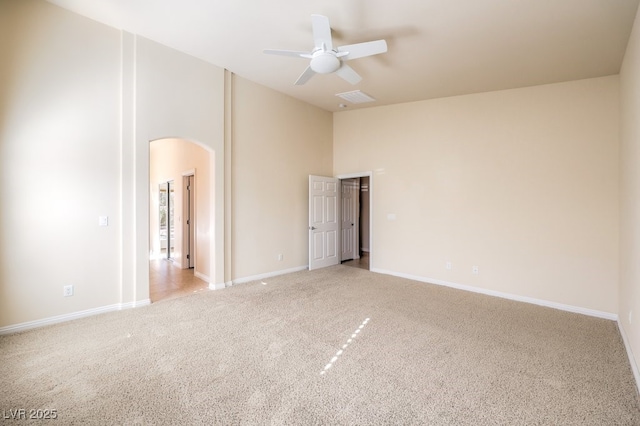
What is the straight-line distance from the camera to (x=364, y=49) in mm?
2965

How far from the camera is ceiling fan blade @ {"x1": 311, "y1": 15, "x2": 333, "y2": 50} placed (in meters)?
2.60

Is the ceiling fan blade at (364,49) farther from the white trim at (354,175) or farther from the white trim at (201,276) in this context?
the white trim at (201,276)

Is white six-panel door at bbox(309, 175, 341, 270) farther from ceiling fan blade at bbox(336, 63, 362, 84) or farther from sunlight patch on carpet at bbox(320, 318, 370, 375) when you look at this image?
sunlight patch on carpet at bbox(320, 318, 370, 375)

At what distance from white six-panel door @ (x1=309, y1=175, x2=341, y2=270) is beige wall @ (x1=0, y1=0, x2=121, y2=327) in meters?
3.32

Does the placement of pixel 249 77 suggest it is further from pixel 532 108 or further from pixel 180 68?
pixel 532 108

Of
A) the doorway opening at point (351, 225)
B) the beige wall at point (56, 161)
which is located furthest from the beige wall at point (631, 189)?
the beige wall at point (56, 161)

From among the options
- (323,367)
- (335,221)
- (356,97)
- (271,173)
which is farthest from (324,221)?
(323,367)

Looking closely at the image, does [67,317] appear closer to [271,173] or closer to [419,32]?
[271,173]

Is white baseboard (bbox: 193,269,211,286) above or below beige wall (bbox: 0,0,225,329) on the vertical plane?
below

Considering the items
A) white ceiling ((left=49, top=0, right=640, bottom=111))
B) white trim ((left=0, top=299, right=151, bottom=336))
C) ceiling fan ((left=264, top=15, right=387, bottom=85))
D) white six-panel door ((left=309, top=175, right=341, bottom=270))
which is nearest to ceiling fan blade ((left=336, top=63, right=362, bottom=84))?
ceiling fan ((left=264, top=15, right=387, bottom=85))

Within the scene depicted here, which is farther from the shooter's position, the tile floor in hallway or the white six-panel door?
the white six-panel door

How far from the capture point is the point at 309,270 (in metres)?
5.98

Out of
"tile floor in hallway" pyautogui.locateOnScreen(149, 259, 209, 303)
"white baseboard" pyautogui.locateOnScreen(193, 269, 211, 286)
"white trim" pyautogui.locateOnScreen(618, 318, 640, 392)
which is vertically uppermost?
"white baseboard" pyautogui.locateOnScreen(193, 269, 211, 286)

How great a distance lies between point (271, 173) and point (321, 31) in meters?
2.99
